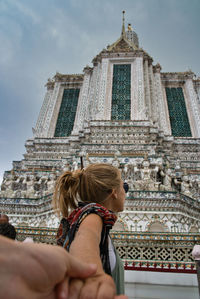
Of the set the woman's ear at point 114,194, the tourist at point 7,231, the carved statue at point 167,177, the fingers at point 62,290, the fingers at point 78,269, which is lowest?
the fingers at point 62,290

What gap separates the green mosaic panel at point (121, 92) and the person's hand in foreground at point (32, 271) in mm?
15167

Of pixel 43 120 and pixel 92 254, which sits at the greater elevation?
pixel 43 120

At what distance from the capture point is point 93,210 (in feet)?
3.74

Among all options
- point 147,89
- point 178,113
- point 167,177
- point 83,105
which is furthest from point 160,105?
point 167,177

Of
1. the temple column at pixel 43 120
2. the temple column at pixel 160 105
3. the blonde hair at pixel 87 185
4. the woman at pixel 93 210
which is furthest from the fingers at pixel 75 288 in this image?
the temple column at pixel 43 120

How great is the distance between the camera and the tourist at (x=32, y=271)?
490mm

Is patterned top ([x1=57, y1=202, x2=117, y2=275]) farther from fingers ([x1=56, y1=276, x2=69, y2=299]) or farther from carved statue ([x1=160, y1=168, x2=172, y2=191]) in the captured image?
carved statue ([x1=160, y1=168, x2=172, y2=191])

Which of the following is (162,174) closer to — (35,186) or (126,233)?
(126,233)

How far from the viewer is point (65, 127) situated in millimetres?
18234

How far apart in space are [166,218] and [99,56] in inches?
673

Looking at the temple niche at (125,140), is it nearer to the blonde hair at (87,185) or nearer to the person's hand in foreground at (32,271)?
the blonde hair at (87,185)

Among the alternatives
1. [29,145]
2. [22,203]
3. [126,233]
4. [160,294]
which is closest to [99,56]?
[29,145]

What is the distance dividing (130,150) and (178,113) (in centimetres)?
905

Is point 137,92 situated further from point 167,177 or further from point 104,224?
point 104,224
